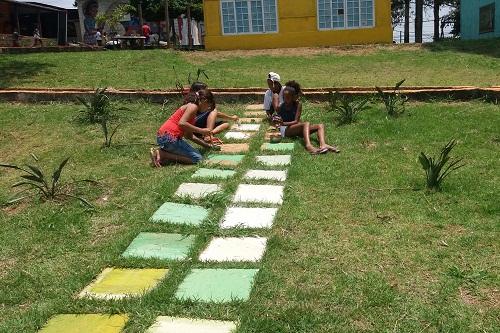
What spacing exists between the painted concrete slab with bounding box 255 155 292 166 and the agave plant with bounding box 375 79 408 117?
2.42 m

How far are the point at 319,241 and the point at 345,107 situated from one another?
159 inches

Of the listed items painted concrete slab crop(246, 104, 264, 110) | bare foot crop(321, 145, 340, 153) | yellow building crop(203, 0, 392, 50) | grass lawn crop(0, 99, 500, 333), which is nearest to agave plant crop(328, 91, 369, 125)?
grass lawn crop(0, 99, 500, 333)

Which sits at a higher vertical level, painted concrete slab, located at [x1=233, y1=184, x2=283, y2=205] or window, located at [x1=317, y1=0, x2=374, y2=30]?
window, located at [x1=317, y1=0, x2=374, y2=30]

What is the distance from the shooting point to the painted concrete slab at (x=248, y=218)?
4.02 m

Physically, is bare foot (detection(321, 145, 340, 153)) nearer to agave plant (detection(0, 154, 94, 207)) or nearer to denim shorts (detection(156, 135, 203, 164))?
denim shorts (detection(156, 135, 203, 164))

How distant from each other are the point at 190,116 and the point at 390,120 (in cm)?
305

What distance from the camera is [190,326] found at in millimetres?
2686

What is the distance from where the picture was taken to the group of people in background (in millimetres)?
5688

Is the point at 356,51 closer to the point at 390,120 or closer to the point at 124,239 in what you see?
the point at 390,120

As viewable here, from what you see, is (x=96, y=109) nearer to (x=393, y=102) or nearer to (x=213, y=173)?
(x=213, y=173)

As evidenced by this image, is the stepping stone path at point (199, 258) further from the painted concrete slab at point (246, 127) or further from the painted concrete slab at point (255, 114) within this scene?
the painted concrete slab at point (255, 114)

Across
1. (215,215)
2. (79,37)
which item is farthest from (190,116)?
(79,37)

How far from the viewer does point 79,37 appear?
35.7 metres

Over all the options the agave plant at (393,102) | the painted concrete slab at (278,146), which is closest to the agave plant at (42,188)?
the painted concrete slab at (278,146)
